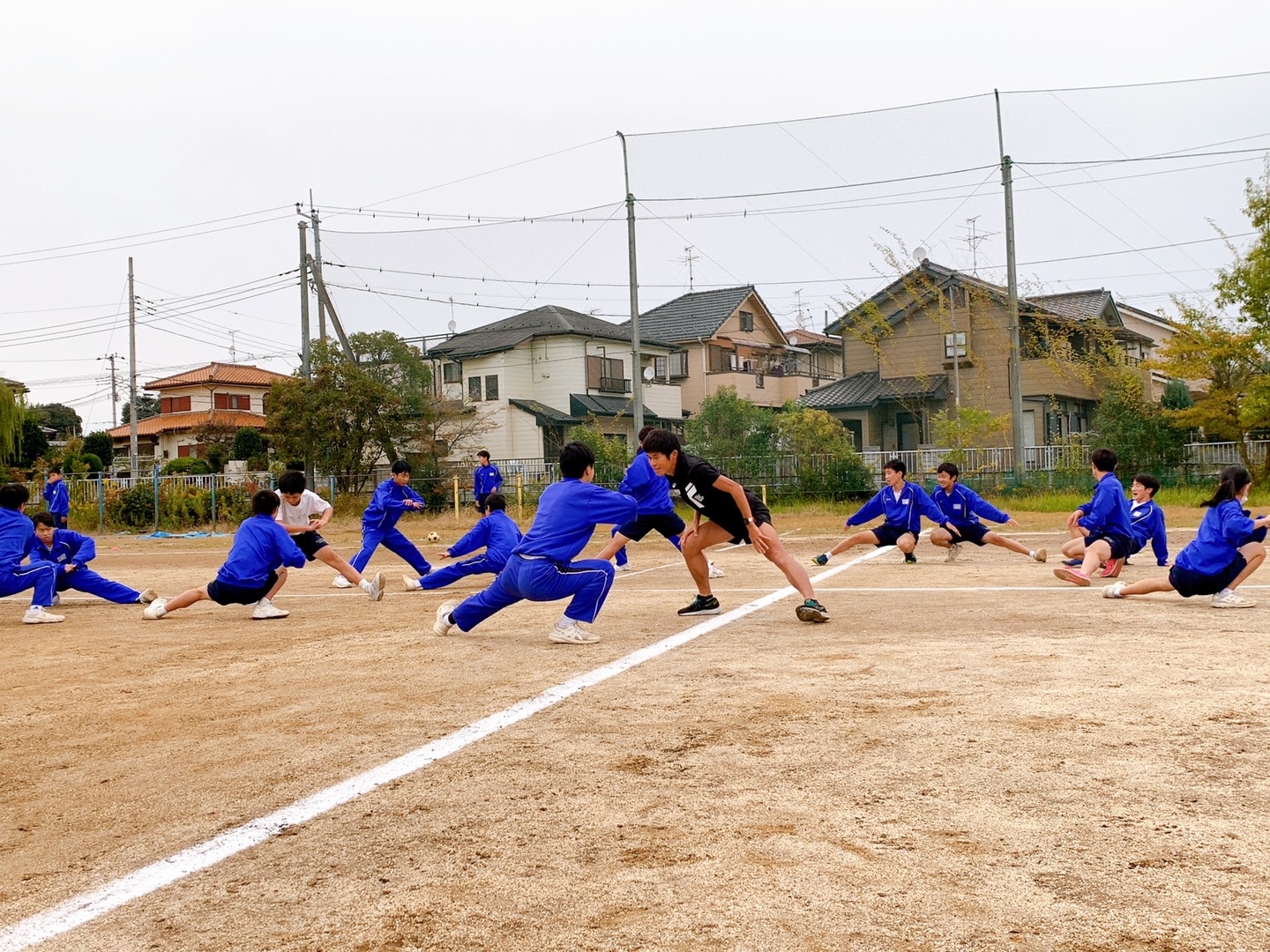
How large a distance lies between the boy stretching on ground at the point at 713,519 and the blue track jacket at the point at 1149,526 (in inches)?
159

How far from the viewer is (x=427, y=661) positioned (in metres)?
6.58

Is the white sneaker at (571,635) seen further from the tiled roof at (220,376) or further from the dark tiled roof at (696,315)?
the tiled roof at (220,376)

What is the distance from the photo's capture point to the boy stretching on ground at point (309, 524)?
10.3 metres

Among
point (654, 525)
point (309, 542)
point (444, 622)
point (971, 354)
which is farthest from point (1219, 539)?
point (971, 354)

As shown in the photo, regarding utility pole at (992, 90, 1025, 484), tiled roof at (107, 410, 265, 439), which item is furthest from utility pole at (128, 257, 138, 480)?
utility pole at (992, 90, 1025, 484)

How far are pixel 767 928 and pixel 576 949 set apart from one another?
45cm

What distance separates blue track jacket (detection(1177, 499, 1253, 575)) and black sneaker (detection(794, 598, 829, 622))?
103 inches

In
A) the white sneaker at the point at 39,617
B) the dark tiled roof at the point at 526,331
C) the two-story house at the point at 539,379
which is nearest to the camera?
the white sneaker at the point at 39,617

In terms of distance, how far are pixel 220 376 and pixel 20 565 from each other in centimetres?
4768

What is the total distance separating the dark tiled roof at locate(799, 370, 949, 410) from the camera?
3086 centimetres

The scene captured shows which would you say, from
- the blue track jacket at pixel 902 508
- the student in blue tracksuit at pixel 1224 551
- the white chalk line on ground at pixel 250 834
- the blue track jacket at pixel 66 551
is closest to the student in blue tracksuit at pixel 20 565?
the blue track jacket at pixel 66 551

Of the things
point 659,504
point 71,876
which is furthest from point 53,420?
point 71,876

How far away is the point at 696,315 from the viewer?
42188mm

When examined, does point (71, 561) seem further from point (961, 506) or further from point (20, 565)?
point (961, 506)
